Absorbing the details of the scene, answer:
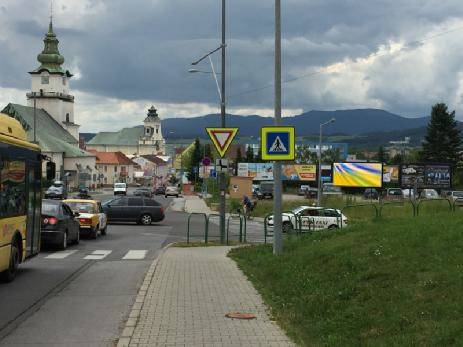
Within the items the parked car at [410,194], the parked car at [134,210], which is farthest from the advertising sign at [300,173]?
the parked car at [134,210]

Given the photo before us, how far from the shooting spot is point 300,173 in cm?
10706

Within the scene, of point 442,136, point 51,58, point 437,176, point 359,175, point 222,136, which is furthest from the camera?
point 51,58

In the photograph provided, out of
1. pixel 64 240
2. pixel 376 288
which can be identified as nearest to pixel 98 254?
pixel 64 240

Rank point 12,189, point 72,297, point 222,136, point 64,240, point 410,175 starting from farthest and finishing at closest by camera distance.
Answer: point 410,175
point 222,136
point 64,240
point 12,189
point 72,297

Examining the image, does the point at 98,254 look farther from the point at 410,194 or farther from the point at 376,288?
the point at 410,194

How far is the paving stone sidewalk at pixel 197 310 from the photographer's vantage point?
802cm

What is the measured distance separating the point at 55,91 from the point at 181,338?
153m

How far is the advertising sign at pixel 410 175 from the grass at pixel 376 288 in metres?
53.7

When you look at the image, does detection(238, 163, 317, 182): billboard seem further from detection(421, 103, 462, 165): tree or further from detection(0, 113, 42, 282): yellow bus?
detection(0, 113, 42, 282): yellow bus

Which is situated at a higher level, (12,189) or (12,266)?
(12,189)

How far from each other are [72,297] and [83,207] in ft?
51.6

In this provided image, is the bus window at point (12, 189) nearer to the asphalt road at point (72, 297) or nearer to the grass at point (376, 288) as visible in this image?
the asphalt road at point (72, 297)

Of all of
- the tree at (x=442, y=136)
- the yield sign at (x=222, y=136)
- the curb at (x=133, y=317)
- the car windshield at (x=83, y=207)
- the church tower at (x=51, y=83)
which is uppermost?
the church tower at (x=51, y=83)

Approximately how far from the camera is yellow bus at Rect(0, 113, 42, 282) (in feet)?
41.4
